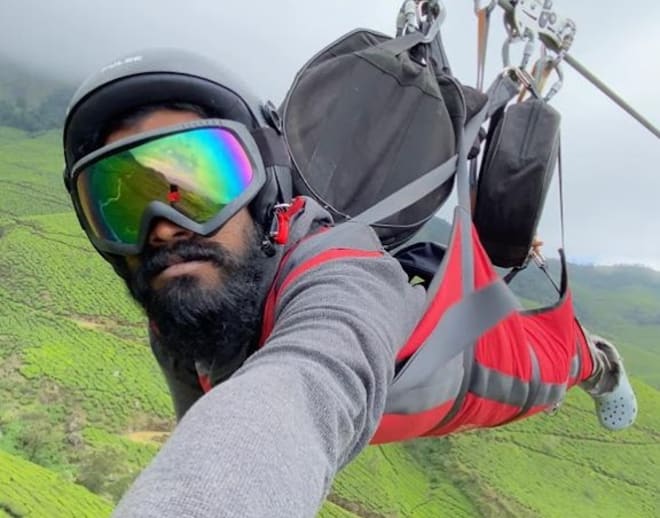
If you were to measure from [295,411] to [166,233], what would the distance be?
44 centimetres

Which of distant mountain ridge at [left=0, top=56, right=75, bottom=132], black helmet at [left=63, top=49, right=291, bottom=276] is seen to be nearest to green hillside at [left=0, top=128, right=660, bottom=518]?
black helmet at [left=63, top=49, right=291, bottom=276]

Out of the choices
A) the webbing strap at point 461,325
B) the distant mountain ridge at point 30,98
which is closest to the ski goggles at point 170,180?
the webbing strap at point 461,325

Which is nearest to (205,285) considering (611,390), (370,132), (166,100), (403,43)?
(166,100)

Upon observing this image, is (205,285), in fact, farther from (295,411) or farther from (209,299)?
(295,411)

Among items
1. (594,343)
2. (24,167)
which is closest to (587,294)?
(24,167)

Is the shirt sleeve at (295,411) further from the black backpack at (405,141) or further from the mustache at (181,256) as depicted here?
the black backpack at (405,141)

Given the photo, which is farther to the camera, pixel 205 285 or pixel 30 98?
pixel 30 98

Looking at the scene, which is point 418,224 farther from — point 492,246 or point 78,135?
point 78,135

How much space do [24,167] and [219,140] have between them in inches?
1046

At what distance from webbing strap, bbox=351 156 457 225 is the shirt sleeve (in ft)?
0.52

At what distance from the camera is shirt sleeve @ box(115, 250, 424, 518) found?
1.33 feet

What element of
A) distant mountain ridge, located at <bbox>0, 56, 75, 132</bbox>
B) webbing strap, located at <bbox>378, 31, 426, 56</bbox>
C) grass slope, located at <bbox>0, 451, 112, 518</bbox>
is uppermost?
webbing strap, located at <bbox>378, 31, 426, 56</bbox>

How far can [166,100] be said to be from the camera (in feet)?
3.17

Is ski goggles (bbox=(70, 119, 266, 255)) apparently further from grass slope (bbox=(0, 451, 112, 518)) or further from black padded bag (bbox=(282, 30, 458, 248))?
grass slope (bbox=(0, 451, 112, 518))
